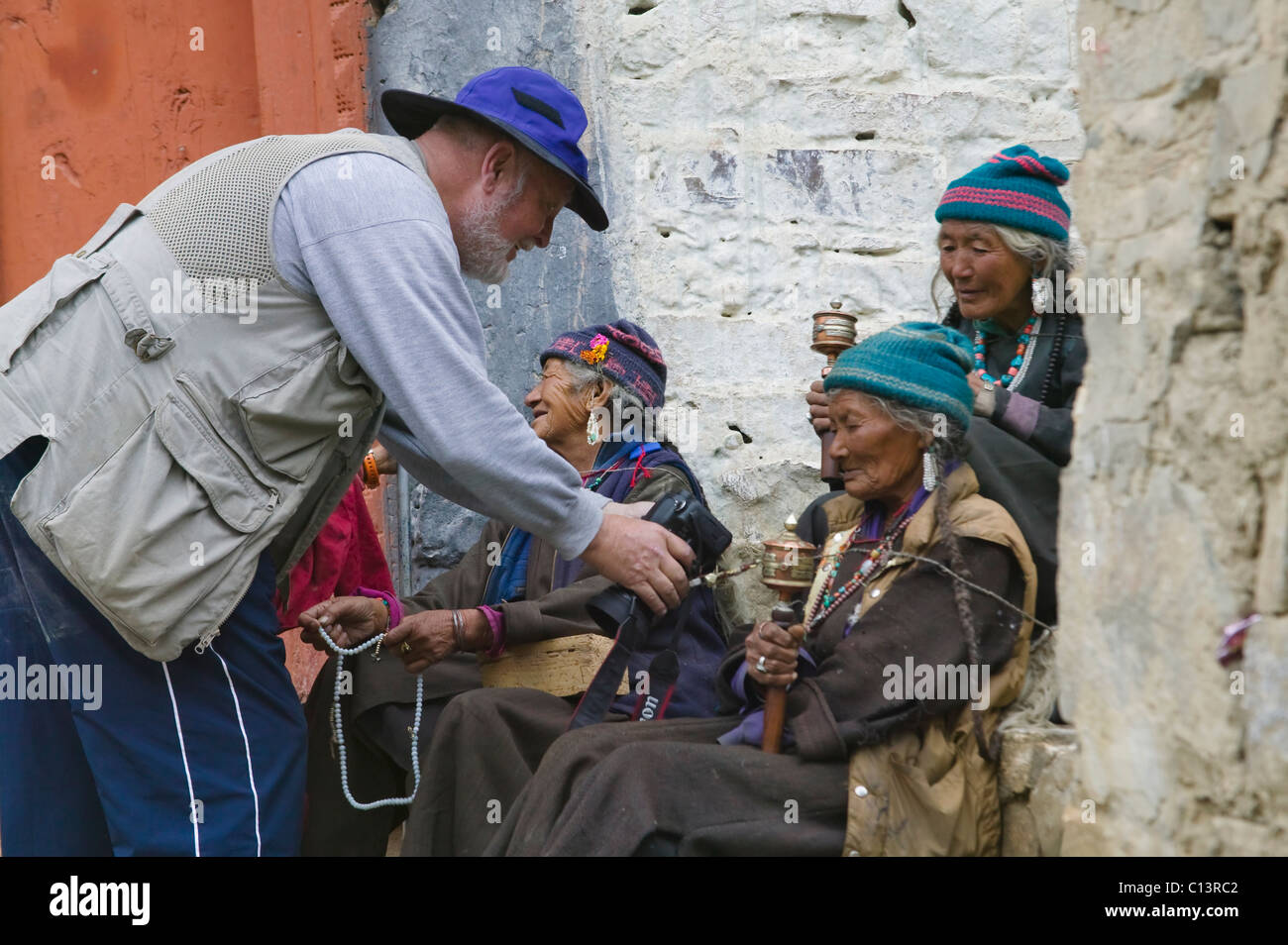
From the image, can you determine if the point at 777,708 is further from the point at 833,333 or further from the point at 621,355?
the point at 621,355

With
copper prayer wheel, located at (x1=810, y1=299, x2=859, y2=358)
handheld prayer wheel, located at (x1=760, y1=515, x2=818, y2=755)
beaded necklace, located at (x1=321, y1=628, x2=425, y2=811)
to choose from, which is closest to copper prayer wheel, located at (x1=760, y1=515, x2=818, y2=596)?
handheld prayer wheel, located at (x1=760, y1=515, x2=818, y2=755)

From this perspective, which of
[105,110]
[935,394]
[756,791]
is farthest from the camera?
[105,110]

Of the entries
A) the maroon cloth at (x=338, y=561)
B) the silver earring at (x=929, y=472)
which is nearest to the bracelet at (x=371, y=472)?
the maroon cloth at (x=338, y=561)

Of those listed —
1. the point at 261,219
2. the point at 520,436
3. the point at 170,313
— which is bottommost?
the point at 520,436

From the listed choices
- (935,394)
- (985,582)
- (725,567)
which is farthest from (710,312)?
(985,582)

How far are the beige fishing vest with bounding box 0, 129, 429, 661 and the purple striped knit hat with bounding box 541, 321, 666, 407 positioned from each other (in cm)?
137

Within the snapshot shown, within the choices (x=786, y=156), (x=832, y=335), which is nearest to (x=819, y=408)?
(x=832, y=335)

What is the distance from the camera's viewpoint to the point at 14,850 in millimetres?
2639

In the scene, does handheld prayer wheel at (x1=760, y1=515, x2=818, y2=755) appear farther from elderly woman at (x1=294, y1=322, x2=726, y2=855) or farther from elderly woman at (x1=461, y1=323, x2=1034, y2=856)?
elderly woman at (x1=294, y1=322, x2=726, y2=855)

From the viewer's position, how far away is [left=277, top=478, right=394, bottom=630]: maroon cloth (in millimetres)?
3539

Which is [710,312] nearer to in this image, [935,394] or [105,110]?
[935,394]

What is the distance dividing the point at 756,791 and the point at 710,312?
191cm

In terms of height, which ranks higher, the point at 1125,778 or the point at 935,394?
the point at 935,394

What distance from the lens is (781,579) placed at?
2.90 m
